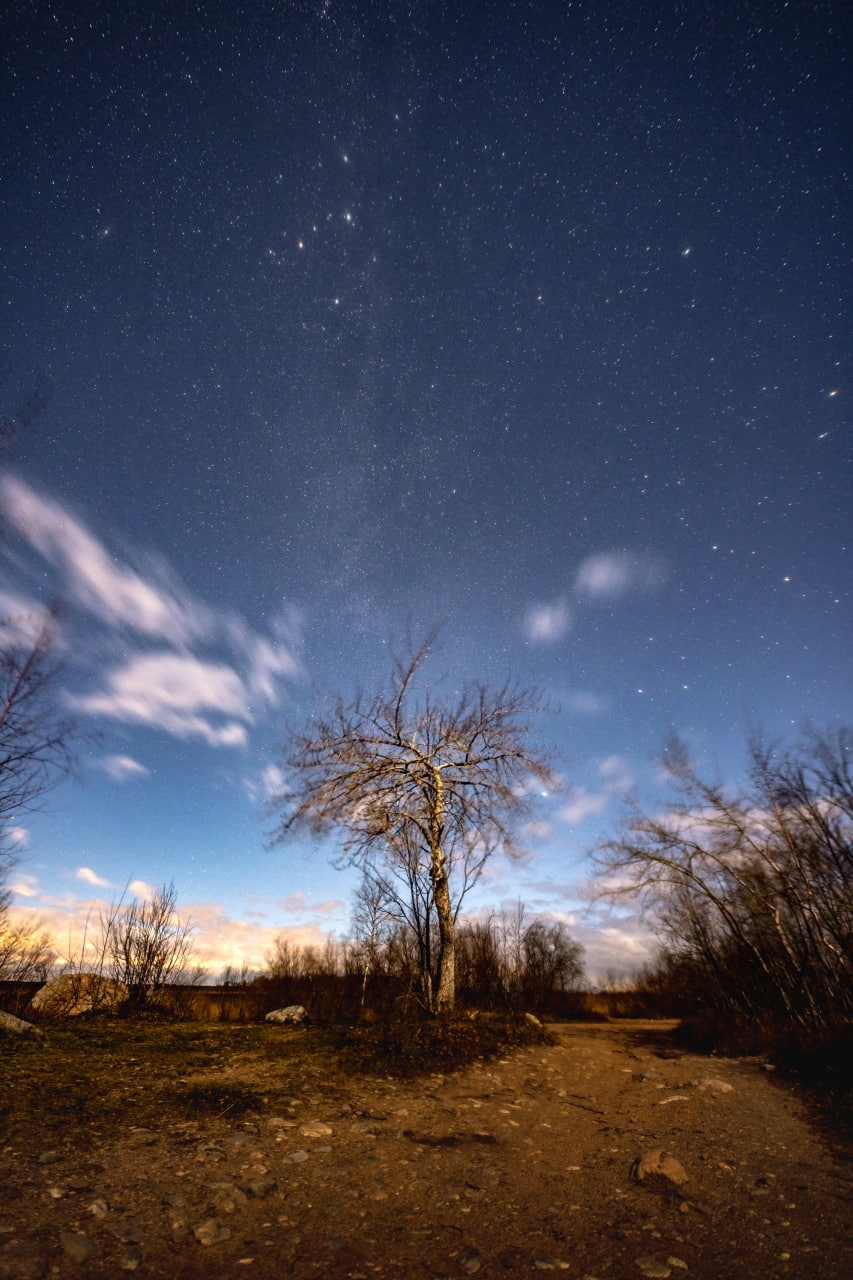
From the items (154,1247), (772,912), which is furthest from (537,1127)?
(772,912)

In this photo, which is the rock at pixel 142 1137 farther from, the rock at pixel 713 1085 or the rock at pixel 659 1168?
the rock at pixel 713 1085

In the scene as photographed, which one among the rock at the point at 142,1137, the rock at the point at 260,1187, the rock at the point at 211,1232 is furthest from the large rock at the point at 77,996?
the rock at the point at 211,1232

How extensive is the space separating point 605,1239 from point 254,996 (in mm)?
14365

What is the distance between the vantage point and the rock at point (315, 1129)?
3656 millimetres

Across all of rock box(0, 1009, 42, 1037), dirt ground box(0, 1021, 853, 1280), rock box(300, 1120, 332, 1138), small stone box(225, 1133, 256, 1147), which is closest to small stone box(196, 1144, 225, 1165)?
dirt ground box(0, 1021, 853, 1280)

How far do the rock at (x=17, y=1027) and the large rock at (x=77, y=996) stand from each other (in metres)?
2.49

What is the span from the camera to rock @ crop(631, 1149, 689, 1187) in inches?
127

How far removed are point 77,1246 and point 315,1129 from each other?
2.08 m

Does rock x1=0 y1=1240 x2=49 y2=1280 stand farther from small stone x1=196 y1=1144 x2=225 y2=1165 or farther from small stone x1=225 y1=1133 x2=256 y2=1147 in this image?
small stone x1=225 y1=1133 x2=256 y2=1147

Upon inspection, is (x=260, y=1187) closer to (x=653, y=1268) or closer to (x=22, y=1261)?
(x=22, y=1261)

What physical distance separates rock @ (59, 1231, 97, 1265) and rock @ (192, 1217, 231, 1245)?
424mm

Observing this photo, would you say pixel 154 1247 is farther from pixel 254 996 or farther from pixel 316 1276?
pixel 254 996

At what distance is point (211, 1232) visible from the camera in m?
2.34

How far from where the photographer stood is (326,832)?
10.5m
